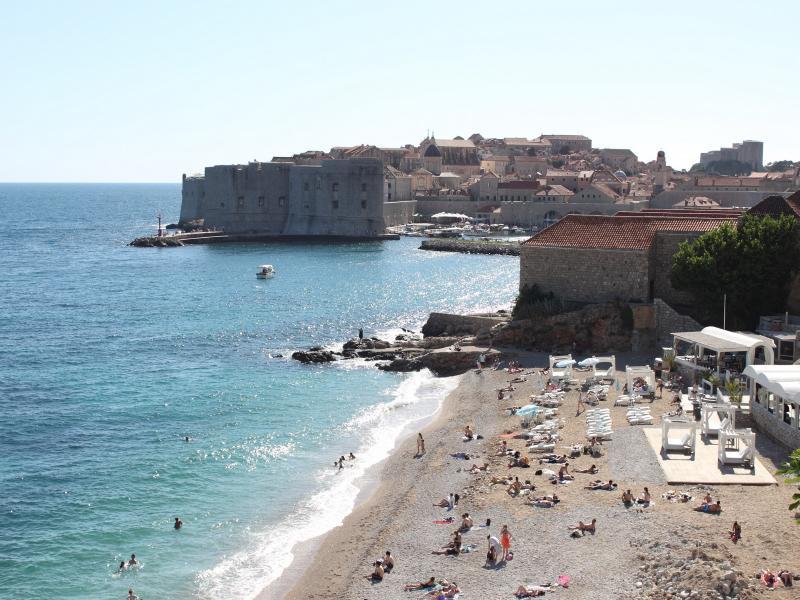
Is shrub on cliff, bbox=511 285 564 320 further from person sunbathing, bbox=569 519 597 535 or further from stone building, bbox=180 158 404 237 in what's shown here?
stone building, bbox=180 158 404 237

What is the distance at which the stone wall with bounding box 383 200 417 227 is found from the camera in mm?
95688

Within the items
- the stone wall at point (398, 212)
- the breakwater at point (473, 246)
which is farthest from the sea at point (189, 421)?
the stone wall at point (398, 212)

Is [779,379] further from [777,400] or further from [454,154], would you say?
[454,154]

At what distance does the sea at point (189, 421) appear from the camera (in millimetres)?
18469

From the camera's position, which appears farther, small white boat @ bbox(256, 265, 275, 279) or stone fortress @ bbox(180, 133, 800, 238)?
stone fortress @ bbox(180, 133, 800, 238)

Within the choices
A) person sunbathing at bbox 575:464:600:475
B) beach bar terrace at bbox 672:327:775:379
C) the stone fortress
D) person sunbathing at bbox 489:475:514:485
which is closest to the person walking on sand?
person sunbathing at bbox 489:475:514:485

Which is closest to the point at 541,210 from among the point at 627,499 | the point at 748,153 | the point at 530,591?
the point at 627,499

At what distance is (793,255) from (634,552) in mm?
16173

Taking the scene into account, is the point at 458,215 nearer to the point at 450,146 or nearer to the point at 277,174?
the point at 277,174

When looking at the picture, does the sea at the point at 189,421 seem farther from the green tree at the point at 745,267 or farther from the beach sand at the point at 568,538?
the green tree at the point at 745,267

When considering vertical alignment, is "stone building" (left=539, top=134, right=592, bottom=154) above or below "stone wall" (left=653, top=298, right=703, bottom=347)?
above

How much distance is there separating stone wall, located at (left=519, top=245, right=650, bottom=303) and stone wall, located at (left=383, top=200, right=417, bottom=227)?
5942cm

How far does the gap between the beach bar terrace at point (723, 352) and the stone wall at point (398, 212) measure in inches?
2647

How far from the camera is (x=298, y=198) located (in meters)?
92.2
